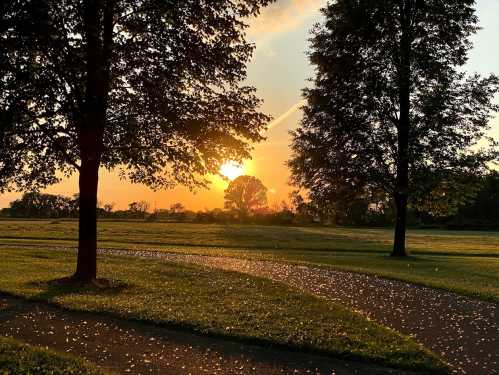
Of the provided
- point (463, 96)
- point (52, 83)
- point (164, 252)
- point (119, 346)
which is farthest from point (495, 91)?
point (119, 346)

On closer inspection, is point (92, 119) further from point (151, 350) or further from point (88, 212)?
point (151, 350)

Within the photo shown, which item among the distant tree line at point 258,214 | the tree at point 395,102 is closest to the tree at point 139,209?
the distant tree line at point 258,214

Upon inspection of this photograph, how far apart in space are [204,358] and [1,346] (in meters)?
3.18

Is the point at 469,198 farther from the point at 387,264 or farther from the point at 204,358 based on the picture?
the point at 204,358

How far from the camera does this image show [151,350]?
26.7 feet

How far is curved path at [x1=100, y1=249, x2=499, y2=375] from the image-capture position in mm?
8625

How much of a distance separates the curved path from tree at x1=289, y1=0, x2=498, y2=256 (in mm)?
10033

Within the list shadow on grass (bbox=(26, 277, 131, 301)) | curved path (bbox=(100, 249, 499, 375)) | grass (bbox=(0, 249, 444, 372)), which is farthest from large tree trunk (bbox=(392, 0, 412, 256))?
shadow on grass (bbox=(26, 277, 131, 301))

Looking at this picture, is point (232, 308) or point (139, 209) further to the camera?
point (139, 209)

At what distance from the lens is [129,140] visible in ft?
46.9

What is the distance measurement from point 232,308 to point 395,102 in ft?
67.5

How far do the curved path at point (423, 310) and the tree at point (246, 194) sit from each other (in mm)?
100689

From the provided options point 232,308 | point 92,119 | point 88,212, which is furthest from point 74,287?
point 232,308

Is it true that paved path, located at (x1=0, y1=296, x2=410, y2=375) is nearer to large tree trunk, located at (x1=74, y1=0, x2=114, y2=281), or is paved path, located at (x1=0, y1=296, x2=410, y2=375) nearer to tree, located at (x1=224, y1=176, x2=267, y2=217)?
large tree trunk, located at (x1=74, y1=0, x2=114, y2=281)
